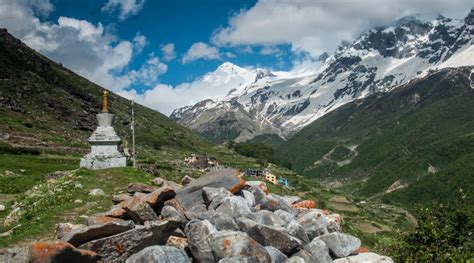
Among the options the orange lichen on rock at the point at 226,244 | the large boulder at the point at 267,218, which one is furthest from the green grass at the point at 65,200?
the large boulder at the point at 267,218

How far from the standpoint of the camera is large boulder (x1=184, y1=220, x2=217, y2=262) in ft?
66.8

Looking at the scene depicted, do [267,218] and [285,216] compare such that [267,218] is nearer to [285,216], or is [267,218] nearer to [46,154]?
[285,216]

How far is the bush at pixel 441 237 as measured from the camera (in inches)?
1077

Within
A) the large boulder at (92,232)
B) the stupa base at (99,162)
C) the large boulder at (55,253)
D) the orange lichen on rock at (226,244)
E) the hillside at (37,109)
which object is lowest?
the orange lichen on rock at (226,244)

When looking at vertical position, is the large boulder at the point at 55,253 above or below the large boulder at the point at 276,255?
above

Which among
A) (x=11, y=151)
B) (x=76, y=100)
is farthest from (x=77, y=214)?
(x=76, y=100)

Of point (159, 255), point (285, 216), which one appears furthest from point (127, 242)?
point (285, 216)

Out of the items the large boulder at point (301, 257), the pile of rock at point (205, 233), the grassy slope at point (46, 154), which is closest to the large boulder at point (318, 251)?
the pile of rock at point (205, 233)

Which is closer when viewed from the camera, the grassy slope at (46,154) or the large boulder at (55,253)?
the large boulder at (55,253)

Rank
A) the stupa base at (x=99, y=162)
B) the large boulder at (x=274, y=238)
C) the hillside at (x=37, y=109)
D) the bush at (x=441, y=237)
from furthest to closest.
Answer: the hillside at (x=37, y=109)
the stupa base at (x=99, y=162)
the bush at (x=441, y=237)
the large boulder at (x=274, y=238)

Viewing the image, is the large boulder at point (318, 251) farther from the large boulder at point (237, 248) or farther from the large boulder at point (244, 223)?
the large boulder at point (237, 248)

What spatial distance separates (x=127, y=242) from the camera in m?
19.2

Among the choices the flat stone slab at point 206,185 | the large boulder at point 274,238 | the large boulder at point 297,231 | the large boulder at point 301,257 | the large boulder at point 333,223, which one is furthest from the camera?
the flat stone slab at point 206,185

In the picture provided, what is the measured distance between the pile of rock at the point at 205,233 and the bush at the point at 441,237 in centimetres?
514
